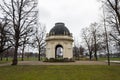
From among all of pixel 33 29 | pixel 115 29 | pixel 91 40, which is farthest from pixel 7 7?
pixel 91 40

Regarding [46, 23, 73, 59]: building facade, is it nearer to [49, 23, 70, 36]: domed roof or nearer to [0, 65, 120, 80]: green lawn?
[49, 23, 70, 36]: domed roof

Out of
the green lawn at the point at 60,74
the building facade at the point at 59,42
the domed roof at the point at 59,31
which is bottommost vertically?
the green lawn at the point at 60,74

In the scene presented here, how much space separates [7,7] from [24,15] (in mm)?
2947

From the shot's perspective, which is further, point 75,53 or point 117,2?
point 75,53

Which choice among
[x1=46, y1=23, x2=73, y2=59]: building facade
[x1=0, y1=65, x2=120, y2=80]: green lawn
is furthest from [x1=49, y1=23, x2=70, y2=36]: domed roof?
[x1=0, y1=65, x2=120, y2=80]: green lawn

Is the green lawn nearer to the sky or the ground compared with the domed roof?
nearer to the ground

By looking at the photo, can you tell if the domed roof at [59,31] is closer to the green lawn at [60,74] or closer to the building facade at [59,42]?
the building facade at [59,42]

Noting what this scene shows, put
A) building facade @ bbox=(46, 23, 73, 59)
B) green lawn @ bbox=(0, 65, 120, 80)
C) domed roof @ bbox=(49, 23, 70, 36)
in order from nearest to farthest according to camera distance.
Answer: green lawn @ bbox=(0, 65, 120, 80)
building facade @ bbox=(46, 23, 73, 59)
domed roof @ bbox=(49, 23, 70, 36)

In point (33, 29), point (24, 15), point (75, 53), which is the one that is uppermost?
point (24, 15)

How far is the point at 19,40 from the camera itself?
2502cm

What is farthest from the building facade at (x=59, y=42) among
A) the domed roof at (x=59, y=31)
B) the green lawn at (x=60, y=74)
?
the green lawn at (x=60, y=74)

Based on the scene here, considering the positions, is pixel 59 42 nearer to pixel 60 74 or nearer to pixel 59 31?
pixel 59 31

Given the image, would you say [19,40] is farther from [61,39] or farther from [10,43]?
[61,39]

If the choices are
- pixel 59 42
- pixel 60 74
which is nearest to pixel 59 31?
pixel 59 42
